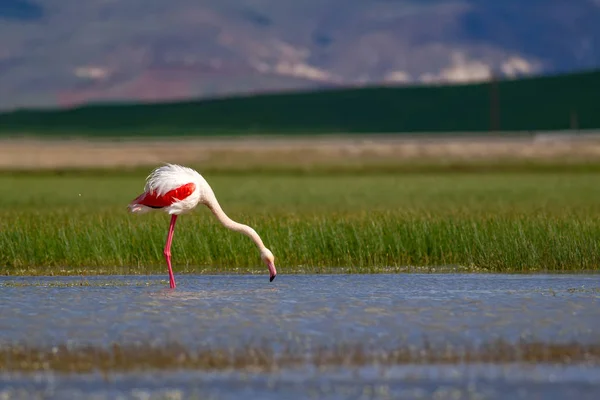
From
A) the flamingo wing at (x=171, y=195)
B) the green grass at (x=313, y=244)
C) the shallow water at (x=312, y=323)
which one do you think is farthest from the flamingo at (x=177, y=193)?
the green grass at (x=313, y=244)

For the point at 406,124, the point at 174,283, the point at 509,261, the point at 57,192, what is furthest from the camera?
the point at 406,124

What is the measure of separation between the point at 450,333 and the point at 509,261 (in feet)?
24.5

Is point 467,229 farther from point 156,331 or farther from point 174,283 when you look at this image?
point 156,331

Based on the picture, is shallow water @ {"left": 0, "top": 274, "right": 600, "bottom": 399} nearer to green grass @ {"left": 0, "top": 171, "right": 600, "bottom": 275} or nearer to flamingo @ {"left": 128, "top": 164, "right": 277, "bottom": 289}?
flamingo @ {"left": 128, "top": 164, "right": 277, "bottom": 289}

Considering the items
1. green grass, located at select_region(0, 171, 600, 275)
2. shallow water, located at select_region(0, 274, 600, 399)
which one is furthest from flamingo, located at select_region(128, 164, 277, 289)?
green grass, located at select_region(0, 171, 600, 275)

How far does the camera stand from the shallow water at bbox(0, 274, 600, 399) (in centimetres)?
1066

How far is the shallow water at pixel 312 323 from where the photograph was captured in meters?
10.7

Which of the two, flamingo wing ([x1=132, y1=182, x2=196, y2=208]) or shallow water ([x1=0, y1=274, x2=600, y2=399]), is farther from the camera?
flamingo wing ([x1=132, y1=182, x2=196, y2=208])

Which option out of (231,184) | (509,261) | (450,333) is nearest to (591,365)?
(450,333)

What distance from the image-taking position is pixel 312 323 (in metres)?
13.8

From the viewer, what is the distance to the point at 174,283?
691 inches

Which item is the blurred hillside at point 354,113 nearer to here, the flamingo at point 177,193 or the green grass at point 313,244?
the green grass at point 313,244

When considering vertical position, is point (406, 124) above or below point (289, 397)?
above

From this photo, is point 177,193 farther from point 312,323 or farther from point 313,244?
point 312,323
